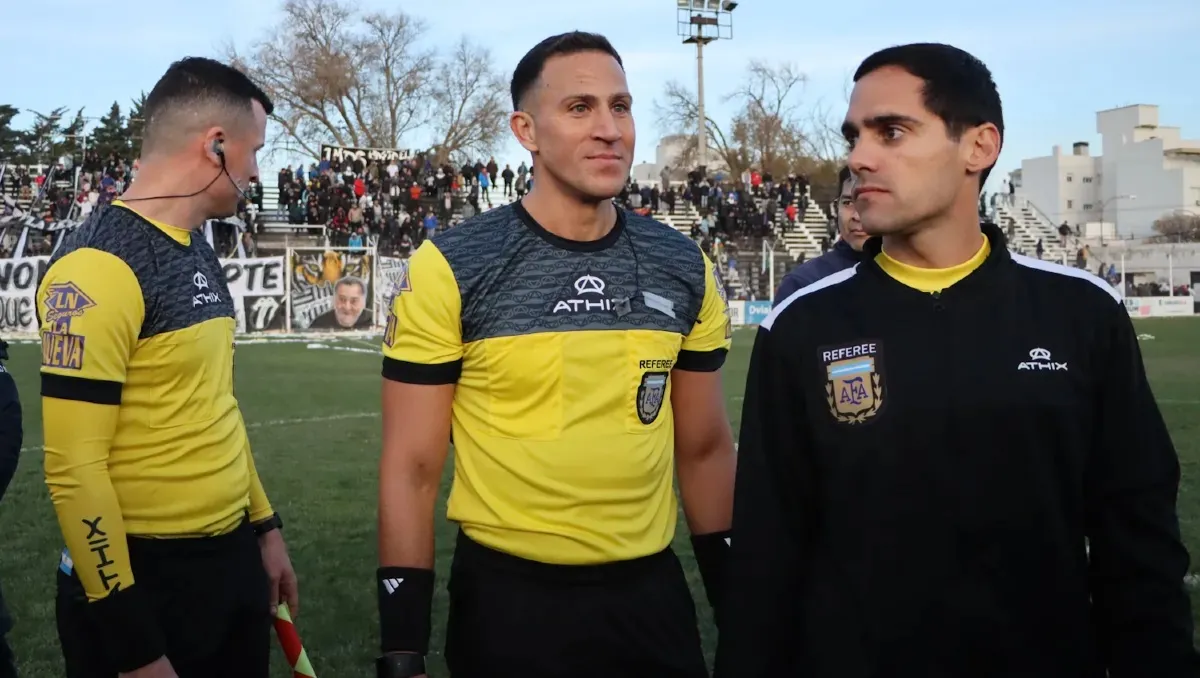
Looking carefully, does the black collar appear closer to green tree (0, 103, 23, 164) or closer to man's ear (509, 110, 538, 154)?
man's ear (509, 110, 538, 154)

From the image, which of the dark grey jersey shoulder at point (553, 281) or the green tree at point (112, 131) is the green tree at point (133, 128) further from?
the dark grey jersey shoulder at point (553, 281)

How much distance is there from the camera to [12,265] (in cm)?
2956

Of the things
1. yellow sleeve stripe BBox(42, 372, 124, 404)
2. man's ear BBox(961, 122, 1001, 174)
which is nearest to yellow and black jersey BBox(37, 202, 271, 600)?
yellow sleeve stripe BBox(42, 372, 124, 404)

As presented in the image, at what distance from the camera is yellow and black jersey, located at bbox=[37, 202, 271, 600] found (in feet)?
8.77

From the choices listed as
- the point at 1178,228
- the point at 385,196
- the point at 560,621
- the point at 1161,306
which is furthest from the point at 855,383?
the point at 1178,228

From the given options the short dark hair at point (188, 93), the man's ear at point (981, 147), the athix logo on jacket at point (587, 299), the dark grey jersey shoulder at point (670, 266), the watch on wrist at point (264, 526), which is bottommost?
the watch on wrist at point (264, 526)

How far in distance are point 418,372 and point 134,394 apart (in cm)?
78

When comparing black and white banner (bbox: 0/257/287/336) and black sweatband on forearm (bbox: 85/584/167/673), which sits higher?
black and white banner (bbox: 0/257/287/336)

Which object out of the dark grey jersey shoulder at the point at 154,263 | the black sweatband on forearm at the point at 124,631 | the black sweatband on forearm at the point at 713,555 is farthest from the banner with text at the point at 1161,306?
the black sweatband on forearm at the point at 124,631

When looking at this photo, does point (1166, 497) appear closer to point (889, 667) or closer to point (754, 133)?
point (889, 667)

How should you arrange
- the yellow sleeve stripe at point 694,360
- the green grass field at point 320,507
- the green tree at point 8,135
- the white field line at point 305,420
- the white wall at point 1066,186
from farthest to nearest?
1. the white wall at point 1066,186
2. the green tree at point 8,135
3. the white field line at point 305,420
4. the green grass field at point 320,507
5. the yellow sleeve stripe at point 694,360

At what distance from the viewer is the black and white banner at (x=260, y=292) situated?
30922 millimetres

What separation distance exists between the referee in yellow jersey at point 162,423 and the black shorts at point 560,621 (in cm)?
75

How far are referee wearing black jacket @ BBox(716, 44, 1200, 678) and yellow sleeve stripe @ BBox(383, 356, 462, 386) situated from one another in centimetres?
76
